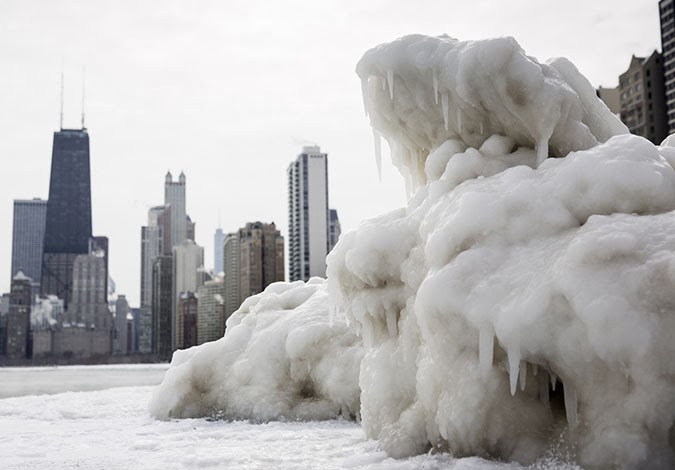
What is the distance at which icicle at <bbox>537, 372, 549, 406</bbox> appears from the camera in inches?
277

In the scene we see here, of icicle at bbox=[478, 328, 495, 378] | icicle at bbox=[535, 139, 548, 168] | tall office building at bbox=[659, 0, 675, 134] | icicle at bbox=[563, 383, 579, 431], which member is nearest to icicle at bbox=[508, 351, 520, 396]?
icicle at bbox=[478, 328, 495, 378]

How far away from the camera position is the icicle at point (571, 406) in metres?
6.46

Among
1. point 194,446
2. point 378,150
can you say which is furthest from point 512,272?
point 194,446

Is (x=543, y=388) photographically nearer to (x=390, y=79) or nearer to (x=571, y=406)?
(x=571, y=406)

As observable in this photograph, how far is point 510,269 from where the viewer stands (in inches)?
274

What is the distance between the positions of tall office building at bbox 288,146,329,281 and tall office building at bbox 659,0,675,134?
43.1 metres

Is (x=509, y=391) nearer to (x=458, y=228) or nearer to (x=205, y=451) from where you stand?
(x=458, y=228)

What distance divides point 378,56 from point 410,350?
423cm

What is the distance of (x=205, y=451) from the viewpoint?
8.73m

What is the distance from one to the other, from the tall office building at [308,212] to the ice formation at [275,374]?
76.3 m

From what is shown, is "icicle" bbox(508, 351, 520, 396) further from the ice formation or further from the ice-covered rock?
the ice formation

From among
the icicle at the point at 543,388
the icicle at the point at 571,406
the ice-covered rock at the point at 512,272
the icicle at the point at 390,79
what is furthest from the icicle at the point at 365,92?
the icicle at the point at 571,406

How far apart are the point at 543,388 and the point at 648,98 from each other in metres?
76.5

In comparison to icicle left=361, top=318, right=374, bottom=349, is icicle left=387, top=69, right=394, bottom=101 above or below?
above
